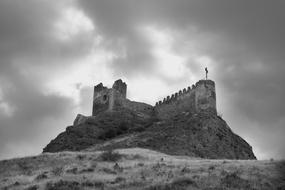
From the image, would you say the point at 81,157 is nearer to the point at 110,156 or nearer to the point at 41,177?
the point at 110,156

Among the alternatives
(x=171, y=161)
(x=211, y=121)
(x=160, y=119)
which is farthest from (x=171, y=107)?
(x=171, y=161)

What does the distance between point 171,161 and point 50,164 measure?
29.9 ft

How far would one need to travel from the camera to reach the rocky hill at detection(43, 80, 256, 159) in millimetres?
50156

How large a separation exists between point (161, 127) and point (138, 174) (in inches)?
1029

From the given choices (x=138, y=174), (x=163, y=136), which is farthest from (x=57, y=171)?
(x=163, y=136)

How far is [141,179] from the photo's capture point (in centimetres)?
2858

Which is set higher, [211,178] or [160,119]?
[160,119]

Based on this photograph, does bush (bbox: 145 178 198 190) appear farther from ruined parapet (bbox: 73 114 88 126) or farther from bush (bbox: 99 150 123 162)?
ruined parapet (bbox: 73 114 88 126)

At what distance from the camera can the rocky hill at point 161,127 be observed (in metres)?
50.2

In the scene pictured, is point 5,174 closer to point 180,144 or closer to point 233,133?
point 180,144

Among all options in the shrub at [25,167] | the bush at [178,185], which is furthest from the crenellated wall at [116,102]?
the bush at [178,185]

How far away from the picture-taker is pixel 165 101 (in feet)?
210

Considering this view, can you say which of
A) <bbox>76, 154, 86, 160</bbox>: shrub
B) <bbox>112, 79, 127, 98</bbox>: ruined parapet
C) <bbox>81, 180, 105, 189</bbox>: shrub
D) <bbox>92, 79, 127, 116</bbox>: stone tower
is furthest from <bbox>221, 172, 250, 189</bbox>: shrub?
<bbox>112, 79, 127, 98</bbox>: ruined parapet

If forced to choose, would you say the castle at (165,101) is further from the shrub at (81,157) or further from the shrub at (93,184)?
the shrub at (93,184)
